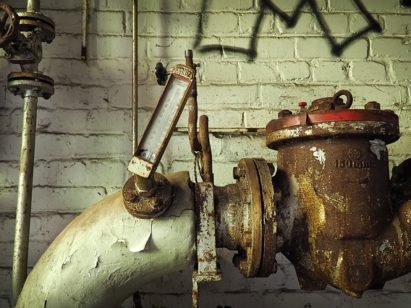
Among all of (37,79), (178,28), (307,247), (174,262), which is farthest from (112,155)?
(307,247)

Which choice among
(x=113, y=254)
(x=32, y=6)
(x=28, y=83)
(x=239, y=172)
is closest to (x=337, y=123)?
(x=239, y=172)

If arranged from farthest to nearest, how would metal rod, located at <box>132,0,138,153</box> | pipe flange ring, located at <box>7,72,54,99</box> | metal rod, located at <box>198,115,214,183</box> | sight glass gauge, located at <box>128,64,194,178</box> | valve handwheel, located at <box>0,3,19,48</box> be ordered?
metal rod, located at <box>132,0,138,153</box>, pipe flange ring, located at <box>7,72,54,99</box>, valve handwheel, located at <box>0,3,19,48</box>, metal rod, located at <box>198,115,214,183</box>, sight glass gauge, located at <box>128,64,194,178</box>

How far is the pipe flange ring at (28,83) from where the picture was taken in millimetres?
1023

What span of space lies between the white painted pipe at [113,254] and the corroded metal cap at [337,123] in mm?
256

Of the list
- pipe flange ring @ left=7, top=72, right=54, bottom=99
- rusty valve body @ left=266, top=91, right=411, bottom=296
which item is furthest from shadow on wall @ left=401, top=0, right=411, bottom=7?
pipe flange ring @ left=7, top=72, right=54, bottom=99

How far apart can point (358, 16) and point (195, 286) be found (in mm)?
1122

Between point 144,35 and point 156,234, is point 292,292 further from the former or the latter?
point 144,35

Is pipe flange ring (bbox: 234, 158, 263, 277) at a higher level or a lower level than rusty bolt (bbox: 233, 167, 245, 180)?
lower

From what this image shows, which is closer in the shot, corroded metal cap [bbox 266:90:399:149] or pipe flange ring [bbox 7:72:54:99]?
corroded metal cap [bbox 266:90:399:149]

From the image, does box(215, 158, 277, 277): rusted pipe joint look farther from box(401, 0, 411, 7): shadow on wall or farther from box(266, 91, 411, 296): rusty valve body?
box(401, 0, 411, 7): shadow on wall

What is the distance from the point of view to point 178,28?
1.35 metres

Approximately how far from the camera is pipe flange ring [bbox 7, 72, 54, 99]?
102 cm

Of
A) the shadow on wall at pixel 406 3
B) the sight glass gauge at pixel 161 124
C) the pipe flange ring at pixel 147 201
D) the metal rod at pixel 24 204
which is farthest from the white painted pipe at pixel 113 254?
the shadow on wall at pixel 406 3

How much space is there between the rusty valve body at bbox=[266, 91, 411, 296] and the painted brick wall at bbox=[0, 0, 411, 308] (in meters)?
0.51
